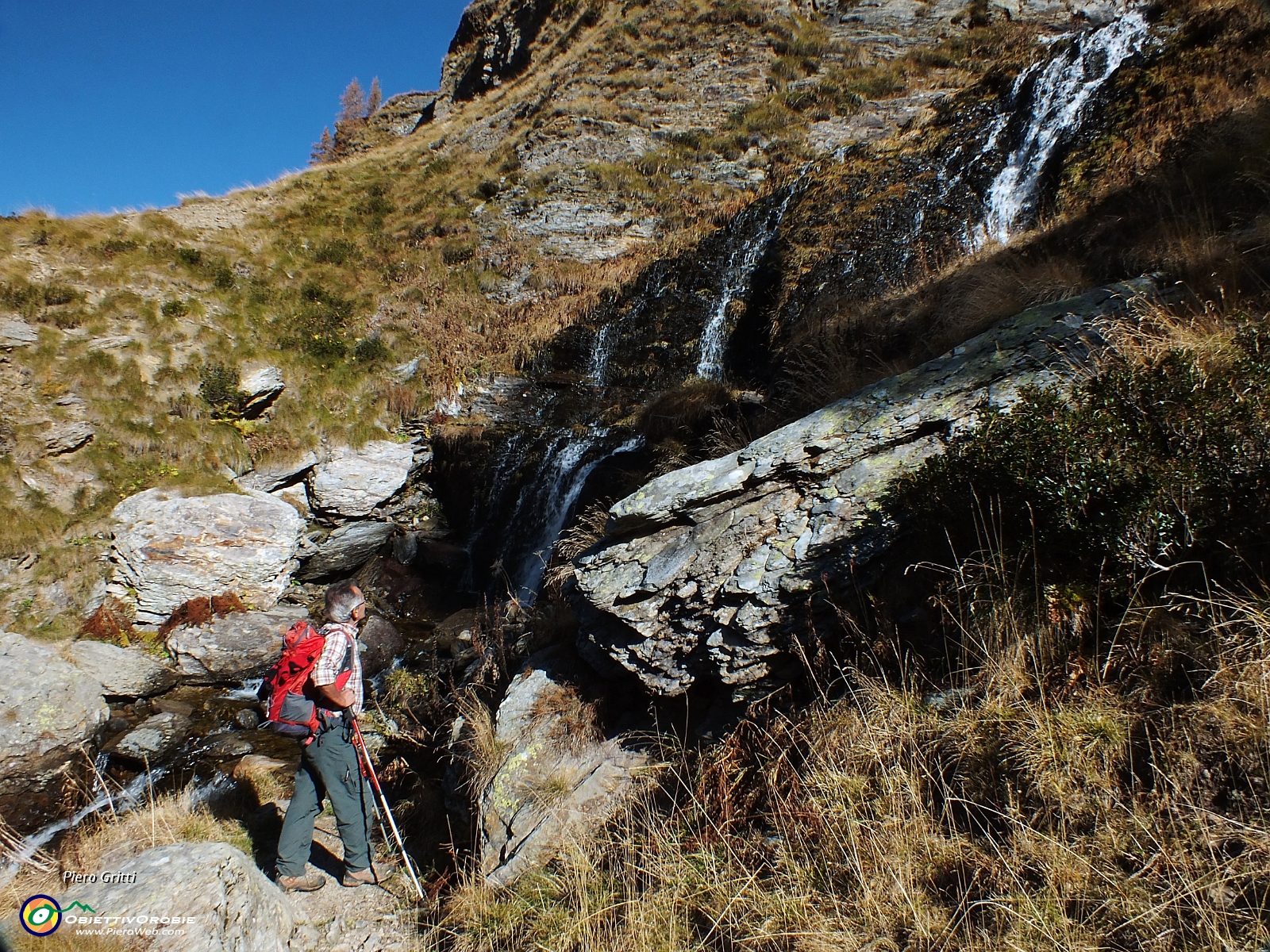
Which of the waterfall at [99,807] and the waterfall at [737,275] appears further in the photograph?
the waterfall at [737,275]

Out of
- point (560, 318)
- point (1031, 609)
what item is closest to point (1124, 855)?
point (1031, 609)

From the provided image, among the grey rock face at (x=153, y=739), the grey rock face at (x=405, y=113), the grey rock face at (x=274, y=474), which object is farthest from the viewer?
the grey rock face at (x=405, y=113)

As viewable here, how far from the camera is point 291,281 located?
16406mm

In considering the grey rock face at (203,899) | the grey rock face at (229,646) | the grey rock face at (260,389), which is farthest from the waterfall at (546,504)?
the grey rock face at (260,389)

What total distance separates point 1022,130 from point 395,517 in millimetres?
13897

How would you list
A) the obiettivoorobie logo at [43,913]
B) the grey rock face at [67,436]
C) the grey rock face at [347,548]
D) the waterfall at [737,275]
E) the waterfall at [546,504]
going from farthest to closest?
the waterfall at [737,275] < the grey rock face at [347,548] < the grey rock face at [67,436] < the waterfall at [546,504] < the obiettivoorobie logo at [43,913]

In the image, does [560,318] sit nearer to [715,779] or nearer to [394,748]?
[394,748]

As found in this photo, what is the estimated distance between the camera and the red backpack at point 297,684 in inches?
169

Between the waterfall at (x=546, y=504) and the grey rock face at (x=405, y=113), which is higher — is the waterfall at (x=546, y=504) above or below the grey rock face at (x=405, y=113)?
below

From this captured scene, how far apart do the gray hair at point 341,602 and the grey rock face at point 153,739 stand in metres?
5.15

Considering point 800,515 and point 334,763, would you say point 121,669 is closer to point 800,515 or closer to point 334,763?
point 334,763

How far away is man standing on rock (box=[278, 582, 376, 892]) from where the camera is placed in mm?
4336

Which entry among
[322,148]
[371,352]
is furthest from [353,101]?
[371,352]

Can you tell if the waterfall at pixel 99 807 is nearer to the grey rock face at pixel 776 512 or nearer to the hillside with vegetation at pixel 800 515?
the hillside with vegetation at pixel 800 515
